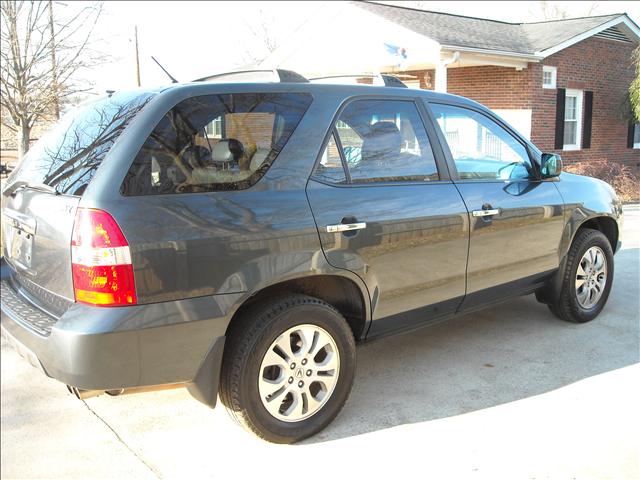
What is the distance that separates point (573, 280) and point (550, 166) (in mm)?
997

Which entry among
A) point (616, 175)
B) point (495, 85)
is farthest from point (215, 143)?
point (495, 85)

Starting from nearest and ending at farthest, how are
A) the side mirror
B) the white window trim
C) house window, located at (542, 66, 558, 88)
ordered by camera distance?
the side mirror, house window, located at (542, 66, 558, 88), the white window trim

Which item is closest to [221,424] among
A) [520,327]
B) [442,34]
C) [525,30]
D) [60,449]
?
[60,449]

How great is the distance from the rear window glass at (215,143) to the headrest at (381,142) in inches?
17.7

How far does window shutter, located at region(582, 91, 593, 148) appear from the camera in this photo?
16.1 m

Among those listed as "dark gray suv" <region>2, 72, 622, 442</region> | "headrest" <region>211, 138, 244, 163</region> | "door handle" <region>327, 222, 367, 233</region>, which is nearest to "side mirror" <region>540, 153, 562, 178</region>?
"dark gray suv" <region>2, 72, 622, 442</region>

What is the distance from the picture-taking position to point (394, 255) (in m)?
3.41

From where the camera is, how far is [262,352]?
115 inches

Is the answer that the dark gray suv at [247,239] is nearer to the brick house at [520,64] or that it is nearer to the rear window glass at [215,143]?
the rear window glass at [215,143]

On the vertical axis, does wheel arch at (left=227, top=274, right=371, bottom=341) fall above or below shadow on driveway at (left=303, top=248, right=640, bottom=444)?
above

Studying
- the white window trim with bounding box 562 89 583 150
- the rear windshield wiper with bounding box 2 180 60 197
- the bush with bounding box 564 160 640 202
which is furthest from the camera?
the white window trim with bounding box 562 89 583 150

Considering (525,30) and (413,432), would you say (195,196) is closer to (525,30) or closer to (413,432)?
(413,432)

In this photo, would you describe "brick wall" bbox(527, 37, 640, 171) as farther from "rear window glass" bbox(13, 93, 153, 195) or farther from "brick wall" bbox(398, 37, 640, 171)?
"rear window glass" bbox(13, 93, 153, 195)

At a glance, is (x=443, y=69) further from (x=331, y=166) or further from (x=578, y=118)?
(x=331, y=166)
